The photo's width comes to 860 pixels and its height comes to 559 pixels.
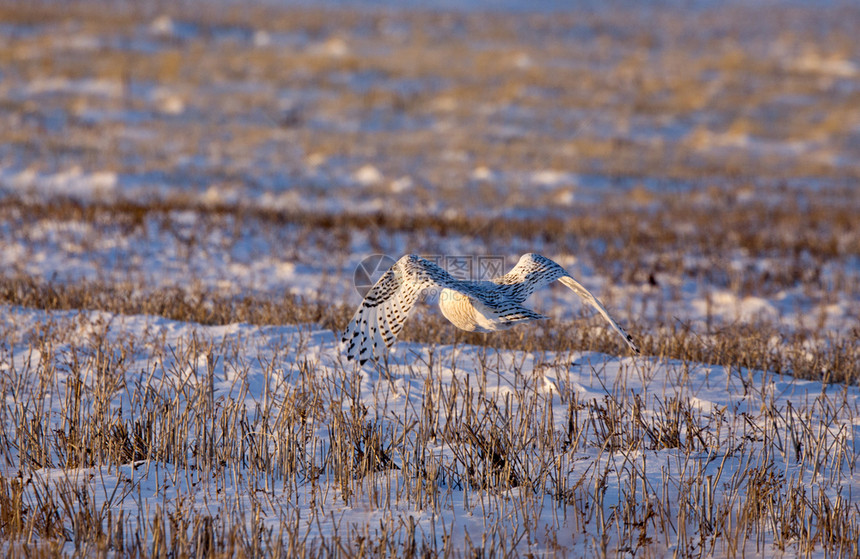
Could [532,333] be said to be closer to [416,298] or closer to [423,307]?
[423,307]

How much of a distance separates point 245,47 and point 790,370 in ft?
86.3

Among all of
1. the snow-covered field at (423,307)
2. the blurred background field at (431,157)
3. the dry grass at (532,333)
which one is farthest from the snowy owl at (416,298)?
the blurred background field at (431,157)

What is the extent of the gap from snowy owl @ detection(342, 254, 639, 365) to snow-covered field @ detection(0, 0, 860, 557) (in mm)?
314

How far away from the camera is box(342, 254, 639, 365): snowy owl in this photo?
398 cm

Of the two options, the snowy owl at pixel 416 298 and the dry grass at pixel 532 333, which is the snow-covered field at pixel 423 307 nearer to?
the dry grass at pixel 532 333

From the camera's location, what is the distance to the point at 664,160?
19.4 meters

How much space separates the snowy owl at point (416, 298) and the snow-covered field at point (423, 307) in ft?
1.03

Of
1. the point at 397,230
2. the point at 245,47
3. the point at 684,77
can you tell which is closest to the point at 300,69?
the point at 245,47

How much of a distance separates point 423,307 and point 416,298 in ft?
11.4

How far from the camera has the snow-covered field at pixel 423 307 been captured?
3137mm

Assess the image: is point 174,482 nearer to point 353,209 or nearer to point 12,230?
point 12,230

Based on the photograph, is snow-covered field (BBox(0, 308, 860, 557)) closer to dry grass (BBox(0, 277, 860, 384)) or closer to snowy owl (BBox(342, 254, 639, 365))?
snowy owl (BBox(342, 254, 639, 365))

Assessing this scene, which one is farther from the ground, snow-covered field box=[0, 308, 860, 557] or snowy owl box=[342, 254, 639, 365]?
snowy owl box=[342, 254, 639, 365]

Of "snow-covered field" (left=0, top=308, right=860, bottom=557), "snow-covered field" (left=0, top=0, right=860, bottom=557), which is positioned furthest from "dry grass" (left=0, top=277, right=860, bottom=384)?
"snow-covered field" (left=0, top=308, right=860, bottom=557)
